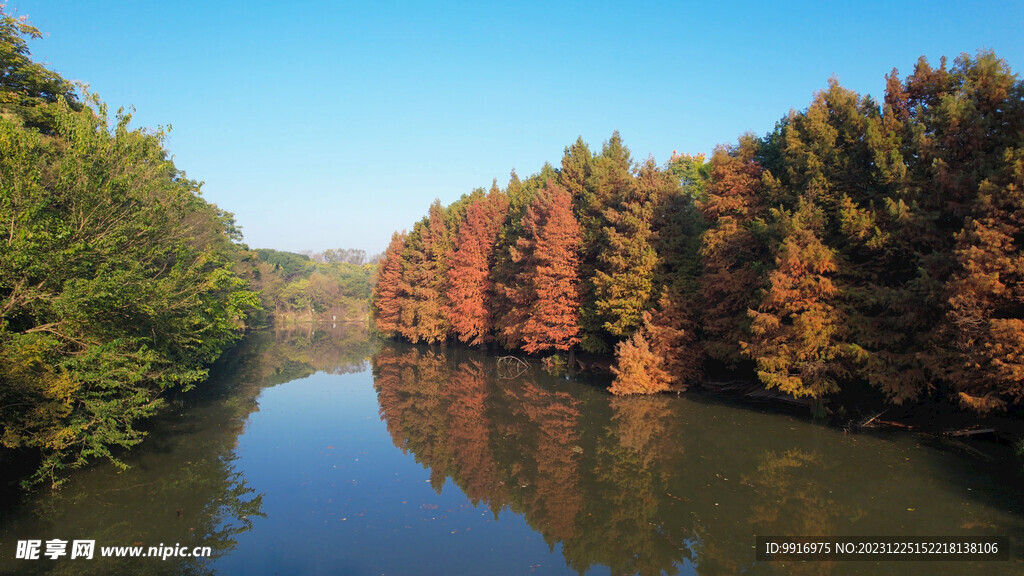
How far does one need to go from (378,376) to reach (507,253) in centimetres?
1393

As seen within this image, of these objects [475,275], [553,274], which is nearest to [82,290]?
[553,274]

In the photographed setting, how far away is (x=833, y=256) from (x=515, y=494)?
1438 centimetres

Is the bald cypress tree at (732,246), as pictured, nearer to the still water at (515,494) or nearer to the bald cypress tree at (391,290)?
the still water at (515,494)

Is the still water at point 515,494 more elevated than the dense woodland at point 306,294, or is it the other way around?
the dense woodland at point 306,294

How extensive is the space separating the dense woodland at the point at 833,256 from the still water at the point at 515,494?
277 centimetres

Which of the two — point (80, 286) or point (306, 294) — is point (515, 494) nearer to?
point (80, 286)

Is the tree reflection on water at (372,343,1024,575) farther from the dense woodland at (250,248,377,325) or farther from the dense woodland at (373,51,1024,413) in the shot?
the dense woodland at (250,248,377,325)

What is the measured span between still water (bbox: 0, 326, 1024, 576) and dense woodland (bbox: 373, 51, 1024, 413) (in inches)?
109

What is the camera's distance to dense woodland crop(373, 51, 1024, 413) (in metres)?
14.7

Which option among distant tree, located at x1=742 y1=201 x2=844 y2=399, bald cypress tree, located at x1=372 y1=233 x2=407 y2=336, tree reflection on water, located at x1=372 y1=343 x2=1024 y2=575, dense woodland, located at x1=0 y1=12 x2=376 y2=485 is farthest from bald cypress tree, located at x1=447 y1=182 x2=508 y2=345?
dense woodland, located at x1=0 y1=12 x2=376 y2=485

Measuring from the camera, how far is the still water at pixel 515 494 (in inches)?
403

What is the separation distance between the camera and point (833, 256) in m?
19.2

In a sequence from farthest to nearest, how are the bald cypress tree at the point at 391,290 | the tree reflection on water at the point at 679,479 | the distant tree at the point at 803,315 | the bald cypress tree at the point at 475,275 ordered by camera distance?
the bald cypress tree at the point at 391,290, the bald cypress tree at the point at 475,275, the distant tree at the point at 803,315, the tree reflection on water at the point at 679,479

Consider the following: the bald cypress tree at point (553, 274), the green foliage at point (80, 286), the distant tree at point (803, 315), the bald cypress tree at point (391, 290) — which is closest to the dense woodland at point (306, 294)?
the bald cypress tree at point (391, 290)
